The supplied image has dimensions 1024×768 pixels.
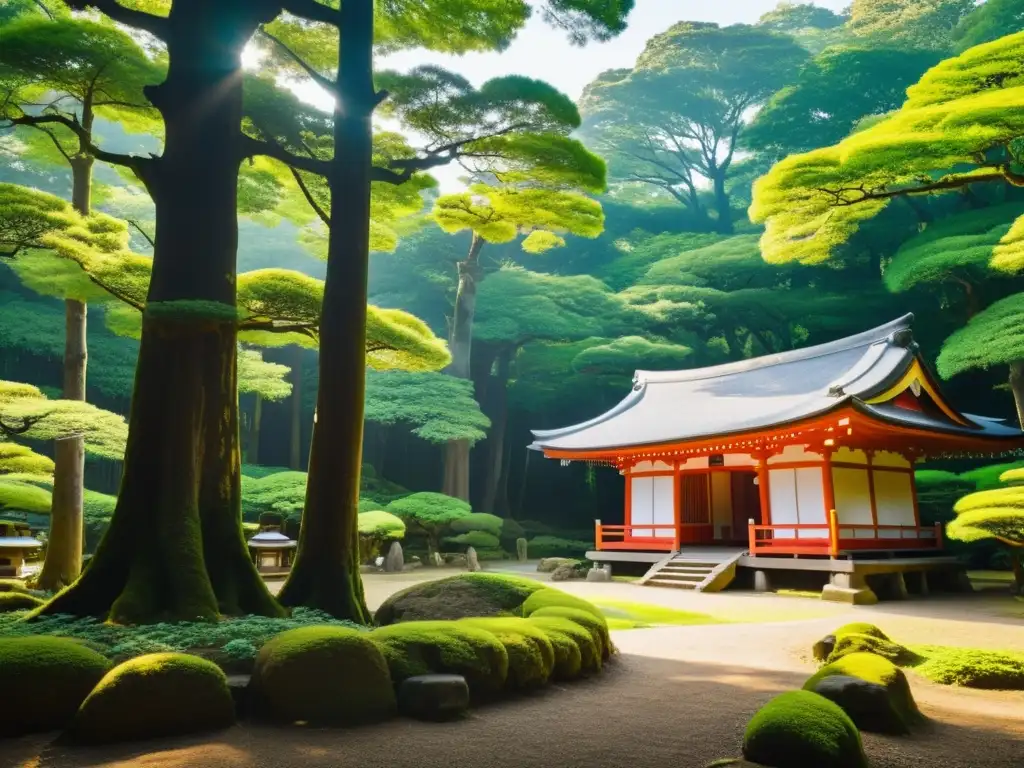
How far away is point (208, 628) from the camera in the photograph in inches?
206

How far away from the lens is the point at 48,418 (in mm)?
8766

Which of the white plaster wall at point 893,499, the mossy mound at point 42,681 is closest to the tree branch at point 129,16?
the mossy mound at point 42,681

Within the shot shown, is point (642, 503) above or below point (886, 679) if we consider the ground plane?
above

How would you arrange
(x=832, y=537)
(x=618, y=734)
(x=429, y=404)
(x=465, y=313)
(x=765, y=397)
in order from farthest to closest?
(x=465, y=313) < (x=429, y=404) < (x=765, y=397) < (x=832, y=537) < (x=618, y=734)

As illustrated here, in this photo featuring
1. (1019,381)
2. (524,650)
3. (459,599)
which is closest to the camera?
(524,650)

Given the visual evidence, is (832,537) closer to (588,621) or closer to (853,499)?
(853,499)

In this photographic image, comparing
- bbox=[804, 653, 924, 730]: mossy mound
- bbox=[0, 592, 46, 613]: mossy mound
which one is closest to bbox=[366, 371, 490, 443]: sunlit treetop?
bbox=[0, 592, 46, 613]: mossy mound

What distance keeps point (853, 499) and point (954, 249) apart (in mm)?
8120

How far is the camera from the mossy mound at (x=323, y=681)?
13.1 feet

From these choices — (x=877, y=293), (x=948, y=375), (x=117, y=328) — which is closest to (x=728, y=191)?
(x=877, y=293)

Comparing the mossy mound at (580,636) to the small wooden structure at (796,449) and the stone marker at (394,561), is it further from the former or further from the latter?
the stone marker at (394,561)

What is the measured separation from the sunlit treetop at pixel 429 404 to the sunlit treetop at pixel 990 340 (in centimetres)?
1262

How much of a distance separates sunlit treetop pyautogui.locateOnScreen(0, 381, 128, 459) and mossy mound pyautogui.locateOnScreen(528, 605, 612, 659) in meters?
6.15

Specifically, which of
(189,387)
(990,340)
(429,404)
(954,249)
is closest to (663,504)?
(990,340)
